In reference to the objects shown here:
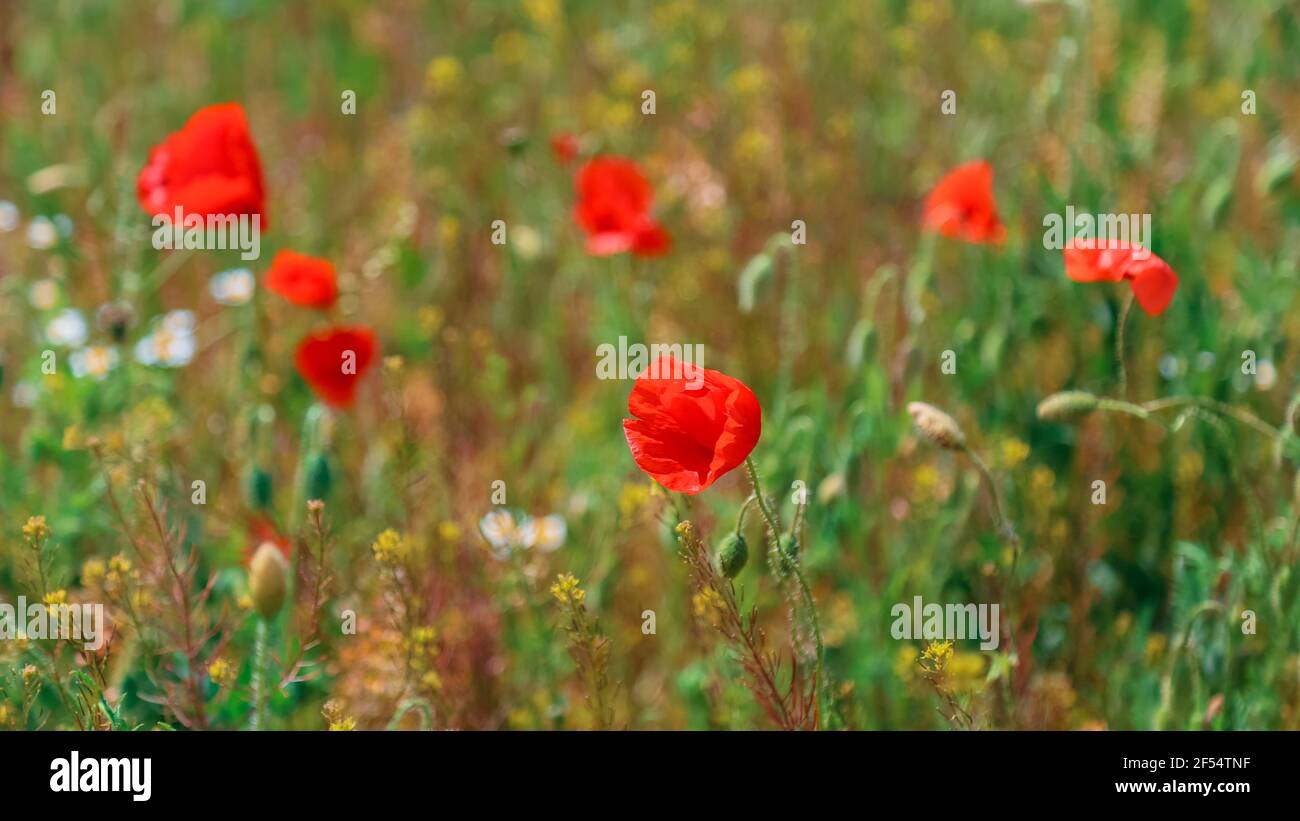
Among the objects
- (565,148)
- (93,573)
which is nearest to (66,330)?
(93,573)

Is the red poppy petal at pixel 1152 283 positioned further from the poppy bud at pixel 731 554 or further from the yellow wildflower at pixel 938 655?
the poppy bud at pixel 731 554

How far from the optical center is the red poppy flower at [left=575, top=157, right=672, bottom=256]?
2.71 m

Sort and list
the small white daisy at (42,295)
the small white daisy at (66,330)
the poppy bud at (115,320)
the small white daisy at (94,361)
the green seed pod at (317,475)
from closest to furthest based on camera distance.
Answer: the green seed pod at (317,475)
the poppy bud at (115,320)
the small white daisy at (94,361)
the small white daisy at (66,330)
the small white daisy at (42,295)

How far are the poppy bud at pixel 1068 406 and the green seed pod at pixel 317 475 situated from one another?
122 cm

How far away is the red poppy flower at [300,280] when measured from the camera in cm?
251

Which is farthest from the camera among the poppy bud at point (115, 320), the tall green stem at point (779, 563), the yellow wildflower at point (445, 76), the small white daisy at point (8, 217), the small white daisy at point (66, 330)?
the small white daisy at point (8, 217)

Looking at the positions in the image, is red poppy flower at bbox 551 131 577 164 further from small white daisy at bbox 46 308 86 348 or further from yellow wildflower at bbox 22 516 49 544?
yellow wildflower at bbox 22 516 49 544

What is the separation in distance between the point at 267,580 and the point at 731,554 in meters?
0.69

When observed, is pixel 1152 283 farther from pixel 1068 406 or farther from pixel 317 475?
pixel 317 475

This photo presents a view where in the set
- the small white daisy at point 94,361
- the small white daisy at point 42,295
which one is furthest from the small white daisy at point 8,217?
Result: the small white daisy at point 94,361

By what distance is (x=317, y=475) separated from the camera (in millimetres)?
2299
